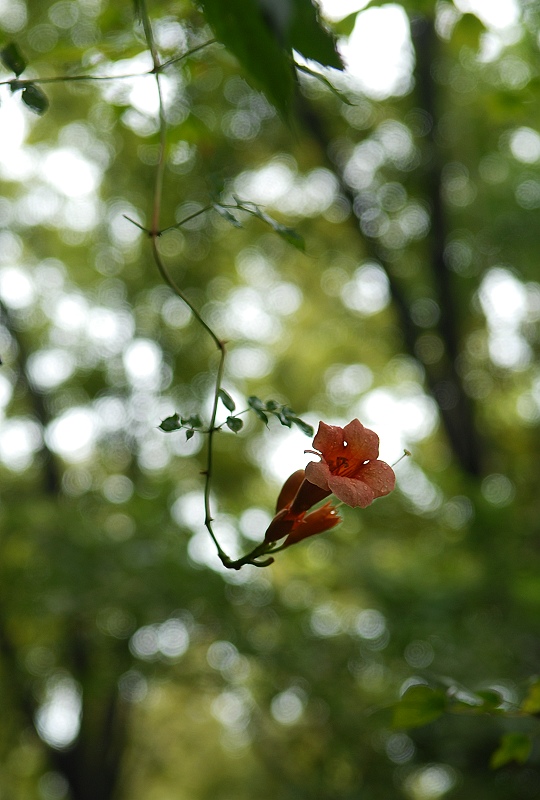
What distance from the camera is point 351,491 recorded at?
1.97 feet

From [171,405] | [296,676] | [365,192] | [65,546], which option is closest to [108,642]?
[65,546]

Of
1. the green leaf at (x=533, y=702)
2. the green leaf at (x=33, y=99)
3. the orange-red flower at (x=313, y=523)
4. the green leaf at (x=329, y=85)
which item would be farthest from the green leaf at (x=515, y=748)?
the green leaf at (x=33, y=99)

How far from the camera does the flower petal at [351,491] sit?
583 mm

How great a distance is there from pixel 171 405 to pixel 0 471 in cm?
183

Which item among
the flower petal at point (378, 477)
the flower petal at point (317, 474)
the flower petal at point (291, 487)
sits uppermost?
the flower petal at point (317, 474)

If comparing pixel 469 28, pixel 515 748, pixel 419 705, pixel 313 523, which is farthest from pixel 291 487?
pixel 469 28

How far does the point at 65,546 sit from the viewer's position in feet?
13.0

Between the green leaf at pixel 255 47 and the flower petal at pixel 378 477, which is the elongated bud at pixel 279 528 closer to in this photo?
the flower petal at pixel 378 477

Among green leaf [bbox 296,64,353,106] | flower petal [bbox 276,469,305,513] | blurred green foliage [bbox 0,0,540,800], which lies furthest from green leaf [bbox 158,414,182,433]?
blurred green foliage [bbox 0,0,540,800]

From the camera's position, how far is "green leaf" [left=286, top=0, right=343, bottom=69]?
1.26 ft

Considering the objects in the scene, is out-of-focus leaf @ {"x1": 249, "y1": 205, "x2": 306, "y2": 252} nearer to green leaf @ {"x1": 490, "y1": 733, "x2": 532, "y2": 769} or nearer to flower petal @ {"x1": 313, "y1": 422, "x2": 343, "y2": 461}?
flower petal @ {"x1": 313, "y1": 422, "x2": 343, "y2": 461}

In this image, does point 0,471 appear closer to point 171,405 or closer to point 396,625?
point 171,405

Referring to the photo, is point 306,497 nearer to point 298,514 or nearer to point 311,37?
point 298,514

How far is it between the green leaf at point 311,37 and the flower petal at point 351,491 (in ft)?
0.98
